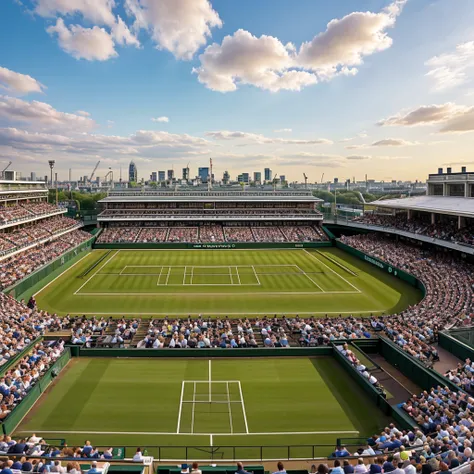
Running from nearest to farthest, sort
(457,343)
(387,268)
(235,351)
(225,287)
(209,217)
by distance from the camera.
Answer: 1. (457,343)
2. (235,351)
3. (225,287)
4. (387,268)
5. (209,217)

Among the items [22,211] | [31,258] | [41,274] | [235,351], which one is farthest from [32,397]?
[22,211]

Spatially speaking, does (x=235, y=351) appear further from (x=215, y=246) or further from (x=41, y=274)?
(x=215, y=246)

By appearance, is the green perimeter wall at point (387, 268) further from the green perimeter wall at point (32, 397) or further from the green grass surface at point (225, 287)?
the green perimeter wall at point (32, 397)

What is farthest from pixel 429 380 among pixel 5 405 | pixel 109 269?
pixel 109 269

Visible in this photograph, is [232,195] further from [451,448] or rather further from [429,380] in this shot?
[451,448]

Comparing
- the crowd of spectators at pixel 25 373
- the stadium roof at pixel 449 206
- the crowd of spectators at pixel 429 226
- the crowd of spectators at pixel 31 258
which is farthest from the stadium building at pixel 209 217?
the crowd of spectators at pixel 25 373
